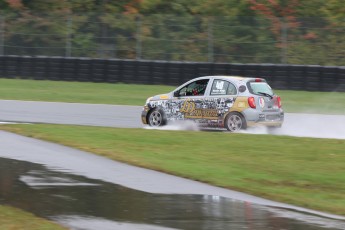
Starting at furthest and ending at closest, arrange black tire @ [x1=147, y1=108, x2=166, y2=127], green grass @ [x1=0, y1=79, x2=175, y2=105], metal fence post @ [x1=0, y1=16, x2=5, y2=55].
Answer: metal fence post @ [x1=0, y1=16, x2=5, y2=55]
green grass @ [x1=0, y1=79, x2=175, y2=105]
black tire @ [x1=147, y1=108, x2=166, y2=127]

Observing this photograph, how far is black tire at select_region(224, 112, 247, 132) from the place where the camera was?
18406mm

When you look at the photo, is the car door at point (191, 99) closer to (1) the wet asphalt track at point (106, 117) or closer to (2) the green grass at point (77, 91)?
(1) the wet asphalt track at point (106, 117)

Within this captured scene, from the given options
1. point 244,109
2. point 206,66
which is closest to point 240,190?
point 244,109

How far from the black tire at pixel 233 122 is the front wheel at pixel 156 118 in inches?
68.2

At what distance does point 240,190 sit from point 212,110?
7582 mm

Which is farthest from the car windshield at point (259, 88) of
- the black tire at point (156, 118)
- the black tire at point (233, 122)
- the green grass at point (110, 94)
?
the green grass at point (110, 94)

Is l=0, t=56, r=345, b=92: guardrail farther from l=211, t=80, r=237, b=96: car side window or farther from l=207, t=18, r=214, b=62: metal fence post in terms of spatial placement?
l=211, t=80, r=237, b=96: car side window

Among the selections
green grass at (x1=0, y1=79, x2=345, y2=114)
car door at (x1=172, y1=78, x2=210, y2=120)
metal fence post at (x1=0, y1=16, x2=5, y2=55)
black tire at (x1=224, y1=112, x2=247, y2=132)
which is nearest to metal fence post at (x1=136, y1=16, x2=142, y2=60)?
green grass at (x1=0, y1=79, x2=345, y2=114)

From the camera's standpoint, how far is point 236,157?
14.1 metres

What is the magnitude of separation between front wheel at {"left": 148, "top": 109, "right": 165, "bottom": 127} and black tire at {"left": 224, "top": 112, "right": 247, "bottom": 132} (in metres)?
1.73

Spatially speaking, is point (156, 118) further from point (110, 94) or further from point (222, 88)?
point (110, 94)

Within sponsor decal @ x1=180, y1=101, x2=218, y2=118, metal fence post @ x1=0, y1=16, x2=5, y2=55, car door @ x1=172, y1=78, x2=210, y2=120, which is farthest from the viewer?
metal fence post @ x1=0, y1=16, x2=5, y2=55

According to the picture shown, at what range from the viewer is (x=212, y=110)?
18672mm

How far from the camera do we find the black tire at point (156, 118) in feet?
64.0
